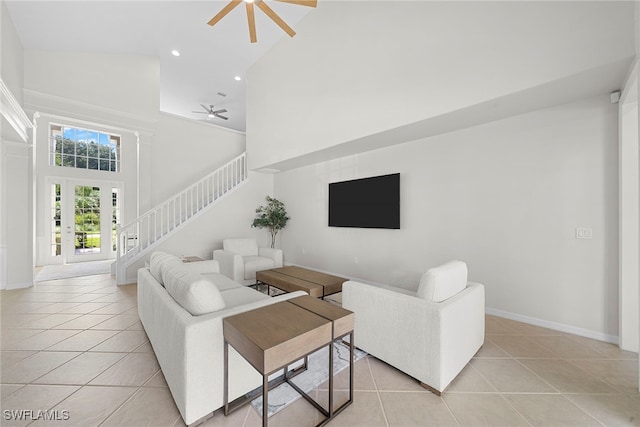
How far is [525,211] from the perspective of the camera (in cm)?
292

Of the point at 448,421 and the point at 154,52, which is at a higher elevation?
the point at 154,52

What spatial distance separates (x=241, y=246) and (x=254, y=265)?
0.87 m

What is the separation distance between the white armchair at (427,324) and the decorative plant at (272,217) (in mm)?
4011

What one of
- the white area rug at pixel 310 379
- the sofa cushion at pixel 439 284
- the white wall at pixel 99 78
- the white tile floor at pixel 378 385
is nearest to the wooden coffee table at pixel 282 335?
the white area rug at pixel 310 379

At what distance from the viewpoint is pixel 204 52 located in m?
5.34

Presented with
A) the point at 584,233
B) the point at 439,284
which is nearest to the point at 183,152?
the point at 439,284

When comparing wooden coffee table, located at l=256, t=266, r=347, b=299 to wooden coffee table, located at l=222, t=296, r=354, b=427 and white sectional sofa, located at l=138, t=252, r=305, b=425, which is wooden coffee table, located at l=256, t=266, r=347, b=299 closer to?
white sectional sofa, located at l=138, t=252, r=305, b=425

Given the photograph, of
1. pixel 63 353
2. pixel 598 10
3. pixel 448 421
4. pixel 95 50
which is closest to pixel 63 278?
pixel 63 353

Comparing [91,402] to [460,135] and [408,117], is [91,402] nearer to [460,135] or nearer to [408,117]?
[408,117]

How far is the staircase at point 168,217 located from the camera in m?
4.69

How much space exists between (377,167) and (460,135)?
4.42 ft

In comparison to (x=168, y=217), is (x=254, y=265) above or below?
below

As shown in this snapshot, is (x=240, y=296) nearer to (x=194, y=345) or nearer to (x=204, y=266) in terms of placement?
(x=194, y=345)

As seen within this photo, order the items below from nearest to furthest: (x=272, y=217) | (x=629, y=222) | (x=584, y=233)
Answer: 1. (x=629, y=222)
2. (x=584, y=233)
3. (x=272, y=217)
